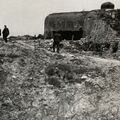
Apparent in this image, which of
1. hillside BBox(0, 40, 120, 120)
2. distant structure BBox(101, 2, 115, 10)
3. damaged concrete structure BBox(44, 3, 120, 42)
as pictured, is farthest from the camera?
distant structure BBox(101, 2, 115, 10)

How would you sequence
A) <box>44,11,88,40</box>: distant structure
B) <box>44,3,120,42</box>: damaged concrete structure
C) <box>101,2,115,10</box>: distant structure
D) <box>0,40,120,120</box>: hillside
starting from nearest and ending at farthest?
<box>0,40,120,120</box>: hillside < <box>44,3,120,42</box>: damaged concrete structure < <box>101,2,115,10</box>: distant structure < <box>44,11,88,40</box>: distant structure

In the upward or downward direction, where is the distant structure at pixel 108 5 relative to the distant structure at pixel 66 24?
upward

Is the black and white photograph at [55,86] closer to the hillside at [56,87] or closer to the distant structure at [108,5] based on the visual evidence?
the hillside at [56,87]

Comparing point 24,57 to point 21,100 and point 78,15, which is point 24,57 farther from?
point 78,15

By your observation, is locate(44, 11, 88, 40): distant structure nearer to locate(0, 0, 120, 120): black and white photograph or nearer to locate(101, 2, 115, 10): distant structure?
locate(101, 2, 115, 10): distant structure

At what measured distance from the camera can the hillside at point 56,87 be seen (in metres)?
12.9

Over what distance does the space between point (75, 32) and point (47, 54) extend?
426 inches

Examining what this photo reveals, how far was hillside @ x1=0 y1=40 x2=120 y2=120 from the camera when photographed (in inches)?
506

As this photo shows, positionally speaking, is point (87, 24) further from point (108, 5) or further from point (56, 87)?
point (56, 87)

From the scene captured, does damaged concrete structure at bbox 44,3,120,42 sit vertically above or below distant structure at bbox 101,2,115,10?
below

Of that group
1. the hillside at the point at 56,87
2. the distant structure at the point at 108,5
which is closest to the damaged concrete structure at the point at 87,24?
the distant structure at the point at 108,5

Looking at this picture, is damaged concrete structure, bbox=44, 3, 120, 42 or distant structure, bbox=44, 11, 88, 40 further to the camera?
distant structure, bbox=44, 11, 88, 40

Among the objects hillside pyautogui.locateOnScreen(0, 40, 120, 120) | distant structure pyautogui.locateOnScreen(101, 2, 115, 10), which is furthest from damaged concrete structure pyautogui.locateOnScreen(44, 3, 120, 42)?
hillside pyautogui.locateOnScreen(0, 40, 120, 120)

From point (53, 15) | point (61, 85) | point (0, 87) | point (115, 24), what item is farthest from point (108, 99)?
point (53, 15)
